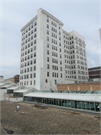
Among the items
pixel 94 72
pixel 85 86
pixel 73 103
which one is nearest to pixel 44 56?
pixel 85 86

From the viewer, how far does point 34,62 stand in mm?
49438

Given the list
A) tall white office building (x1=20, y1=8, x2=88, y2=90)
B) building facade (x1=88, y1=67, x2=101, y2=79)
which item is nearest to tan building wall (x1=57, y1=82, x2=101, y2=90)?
tall white office building (x1=20, y1=8, x2=88, y2=90)

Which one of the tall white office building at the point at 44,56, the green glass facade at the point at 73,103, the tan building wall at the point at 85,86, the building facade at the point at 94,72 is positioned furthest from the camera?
the building facade at the point at 94,72

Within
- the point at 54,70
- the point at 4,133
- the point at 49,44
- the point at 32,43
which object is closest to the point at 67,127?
the point at 4,133

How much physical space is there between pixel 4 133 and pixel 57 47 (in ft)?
156

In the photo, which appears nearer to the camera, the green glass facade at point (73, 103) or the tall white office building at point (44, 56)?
the green glass facade at point (73, 103)

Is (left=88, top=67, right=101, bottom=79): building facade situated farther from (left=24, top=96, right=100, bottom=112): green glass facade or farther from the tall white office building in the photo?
(left=24, top=96, right=100, bottom=112): green glass facade

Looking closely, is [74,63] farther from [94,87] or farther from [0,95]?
[0,95]

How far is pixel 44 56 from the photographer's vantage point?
47656mm

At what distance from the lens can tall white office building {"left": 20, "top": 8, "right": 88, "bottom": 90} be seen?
47.1 meters

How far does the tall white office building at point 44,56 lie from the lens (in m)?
47.1

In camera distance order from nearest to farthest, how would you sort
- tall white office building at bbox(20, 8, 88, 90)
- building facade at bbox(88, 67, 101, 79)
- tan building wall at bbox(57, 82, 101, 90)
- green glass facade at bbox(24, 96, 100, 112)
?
green glass facade at bbox(24, 96, 100, 112) < tan building wall at bbox(57, 82, 101, 90) < tall white office building at bbox(20, 8, 88, 90) < building facade at bbox(88, 67, 101, 79)

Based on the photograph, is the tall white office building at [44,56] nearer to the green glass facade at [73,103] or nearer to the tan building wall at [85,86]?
the tan building wall at [85,86]

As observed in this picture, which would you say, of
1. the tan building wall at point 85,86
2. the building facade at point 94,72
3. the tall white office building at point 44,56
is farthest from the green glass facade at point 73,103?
the building facade at point 94,72
